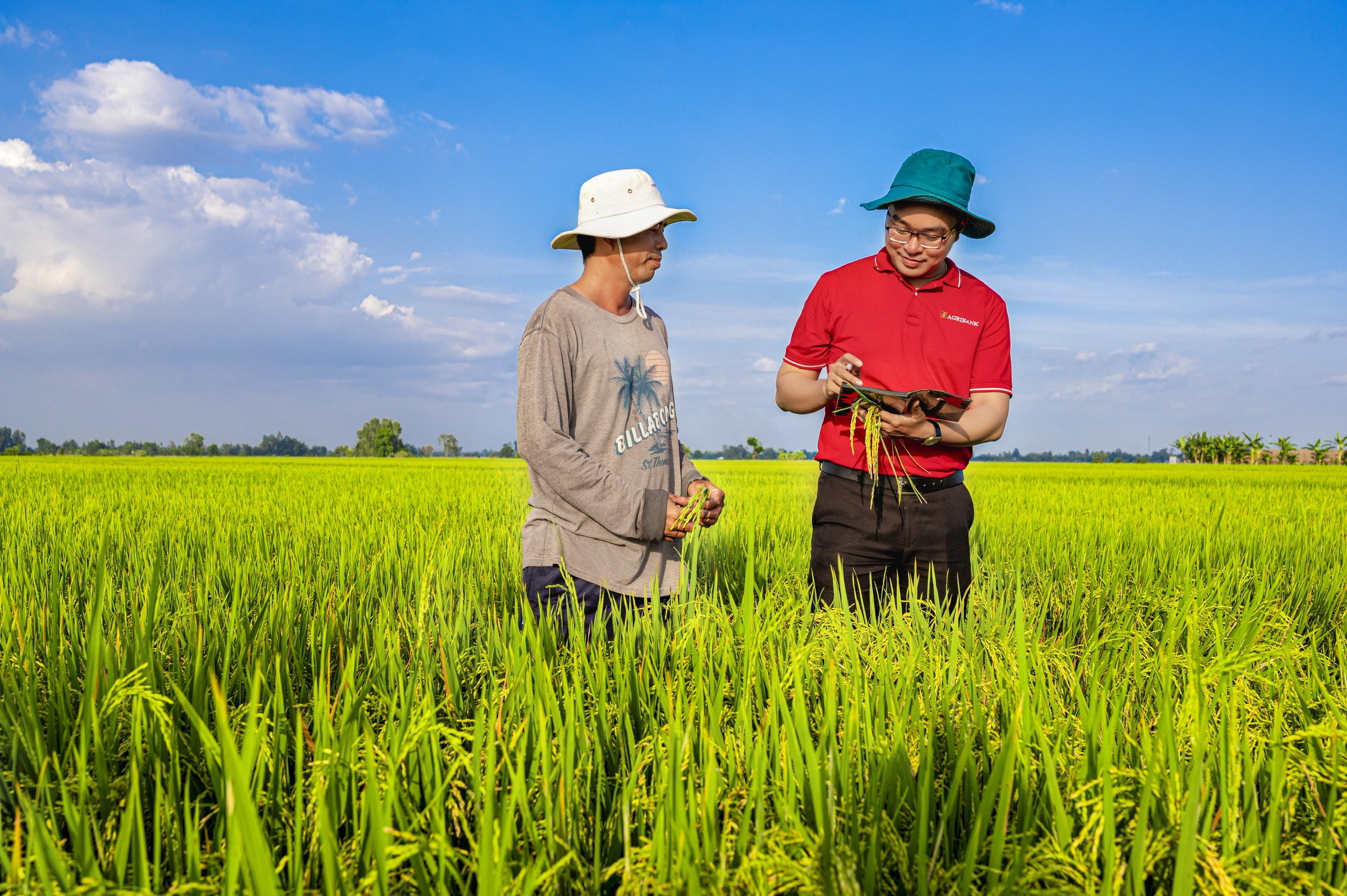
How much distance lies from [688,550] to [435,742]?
5.20ft

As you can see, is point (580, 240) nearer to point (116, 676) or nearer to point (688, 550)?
point (688, 550)

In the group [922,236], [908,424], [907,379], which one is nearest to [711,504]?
[908,424]

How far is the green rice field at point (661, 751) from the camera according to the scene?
3.24 feet

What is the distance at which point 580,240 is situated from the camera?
7.33ft

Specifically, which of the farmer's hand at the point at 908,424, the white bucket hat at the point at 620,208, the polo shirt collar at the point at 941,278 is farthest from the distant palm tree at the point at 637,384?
the polo shirt collar at the point at 941,278

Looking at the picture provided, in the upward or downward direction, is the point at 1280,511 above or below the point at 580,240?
below

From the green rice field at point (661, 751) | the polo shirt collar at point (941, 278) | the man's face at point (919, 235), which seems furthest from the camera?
the polo shirt collar at point (941, 278)

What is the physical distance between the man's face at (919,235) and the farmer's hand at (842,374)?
14.9 inches

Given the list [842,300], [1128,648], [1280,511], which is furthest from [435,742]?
[1280,511]

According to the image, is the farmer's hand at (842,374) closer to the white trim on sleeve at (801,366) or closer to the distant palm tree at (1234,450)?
the white trim on sleeve at (801,366)

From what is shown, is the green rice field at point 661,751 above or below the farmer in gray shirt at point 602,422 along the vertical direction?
below

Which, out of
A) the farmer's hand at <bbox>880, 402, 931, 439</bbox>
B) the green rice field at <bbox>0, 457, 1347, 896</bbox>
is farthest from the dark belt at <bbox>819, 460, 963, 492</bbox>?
the green rice field at <bbox>0, 457, 1347, 896</bbox>

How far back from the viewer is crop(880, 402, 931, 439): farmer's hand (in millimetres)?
2240

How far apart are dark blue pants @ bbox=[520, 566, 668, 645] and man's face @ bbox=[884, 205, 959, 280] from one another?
1.34m
